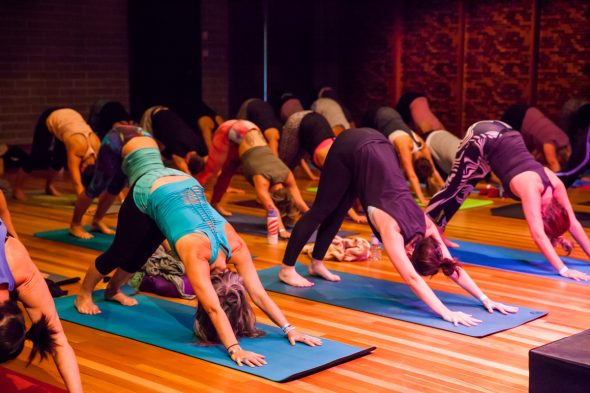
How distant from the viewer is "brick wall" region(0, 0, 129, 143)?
10922mm

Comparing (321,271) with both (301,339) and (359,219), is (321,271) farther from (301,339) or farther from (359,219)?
(359,219)

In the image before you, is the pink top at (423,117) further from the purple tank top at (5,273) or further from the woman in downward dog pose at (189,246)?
the purple tank top at (5,273)

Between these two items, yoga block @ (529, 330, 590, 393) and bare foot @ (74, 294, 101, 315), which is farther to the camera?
bare foot @ (74, 294, 101, 315)

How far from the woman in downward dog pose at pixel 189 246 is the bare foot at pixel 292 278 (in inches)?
41.1

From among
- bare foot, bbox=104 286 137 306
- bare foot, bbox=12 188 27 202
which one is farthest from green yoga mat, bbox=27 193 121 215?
bare foot, bbox=104 286 137 306

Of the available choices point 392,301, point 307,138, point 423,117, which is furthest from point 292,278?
point 423,117

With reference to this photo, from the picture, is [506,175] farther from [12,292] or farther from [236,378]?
[12,292]

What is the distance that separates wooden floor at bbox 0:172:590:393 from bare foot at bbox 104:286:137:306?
0.42m

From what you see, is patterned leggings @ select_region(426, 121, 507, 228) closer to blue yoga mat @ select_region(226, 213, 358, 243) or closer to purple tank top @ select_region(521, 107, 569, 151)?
blue yoga mat @ select_region(226, 213, 358, 243)

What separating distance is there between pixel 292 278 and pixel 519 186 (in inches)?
59.0

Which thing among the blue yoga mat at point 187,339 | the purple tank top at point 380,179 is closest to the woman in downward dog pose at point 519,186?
the purple tank top at point 380,179

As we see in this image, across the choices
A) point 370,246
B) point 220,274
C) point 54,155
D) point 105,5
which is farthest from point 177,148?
point 105,5

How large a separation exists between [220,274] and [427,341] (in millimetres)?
1058

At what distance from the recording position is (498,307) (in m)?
4.82
